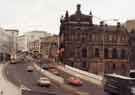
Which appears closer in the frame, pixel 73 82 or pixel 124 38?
pixel 73 82

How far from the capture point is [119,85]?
1117 inches

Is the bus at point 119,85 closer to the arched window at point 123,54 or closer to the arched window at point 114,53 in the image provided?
the arched window at point 114,53

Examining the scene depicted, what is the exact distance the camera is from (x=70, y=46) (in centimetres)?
10925

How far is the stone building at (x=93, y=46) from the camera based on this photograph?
108625 millimetres

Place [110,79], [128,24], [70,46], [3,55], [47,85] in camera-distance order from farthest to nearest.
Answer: [3,55], [128,24], [70,46], [47,85], [110,79]

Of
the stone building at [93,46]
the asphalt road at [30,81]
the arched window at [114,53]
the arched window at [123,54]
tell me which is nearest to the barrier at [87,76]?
the asphalt road at [30,81]

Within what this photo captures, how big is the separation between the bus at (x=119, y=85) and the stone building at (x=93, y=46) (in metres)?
75.4

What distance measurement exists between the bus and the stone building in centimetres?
7538

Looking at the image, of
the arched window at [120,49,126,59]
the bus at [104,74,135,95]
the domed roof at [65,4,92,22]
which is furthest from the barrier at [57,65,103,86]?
the bus at [104,74,135,95]

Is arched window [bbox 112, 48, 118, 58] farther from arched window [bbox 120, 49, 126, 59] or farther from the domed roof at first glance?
the domed roof

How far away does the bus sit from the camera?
2624 cm

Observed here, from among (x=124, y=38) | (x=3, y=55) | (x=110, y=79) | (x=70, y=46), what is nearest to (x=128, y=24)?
(x=124, y=38)

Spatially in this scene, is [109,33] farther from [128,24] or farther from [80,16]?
[128,24]

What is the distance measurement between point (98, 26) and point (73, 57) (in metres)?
14.1
